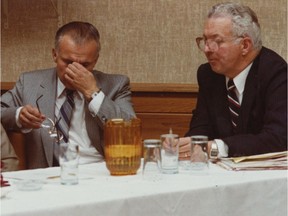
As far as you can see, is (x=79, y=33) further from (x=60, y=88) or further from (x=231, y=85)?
(x=231, y=85)

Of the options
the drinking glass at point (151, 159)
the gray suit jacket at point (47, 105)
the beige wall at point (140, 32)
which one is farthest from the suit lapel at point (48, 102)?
the beige wall at point (140, 32)

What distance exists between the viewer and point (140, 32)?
12.5 ft

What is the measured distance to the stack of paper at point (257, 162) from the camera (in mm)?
2000

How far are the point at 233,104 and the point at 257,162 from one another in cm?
63

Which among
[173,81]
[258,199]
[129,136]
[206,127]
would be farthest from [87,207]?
[173,81]

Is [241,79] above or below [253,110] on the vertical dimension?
above

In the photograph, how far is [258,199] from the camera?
72.6 inches

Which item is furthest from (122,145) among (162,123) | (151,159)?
(162,123)

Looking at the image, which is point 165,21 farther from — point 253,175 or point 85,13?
point 253,175

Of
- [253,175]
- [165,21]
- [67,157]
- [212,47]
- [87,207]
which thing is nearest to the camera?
[87,207]

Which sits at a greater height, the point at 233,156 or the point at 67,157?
the point at 67,157

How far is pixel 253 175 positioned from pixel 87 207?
60cm

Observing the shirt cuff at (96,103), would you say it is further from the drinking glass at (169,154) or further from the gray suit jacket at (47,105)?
the drinking glass at (169,154)

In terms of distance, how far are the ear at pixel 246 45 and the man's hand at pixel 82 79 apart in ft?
2.16
